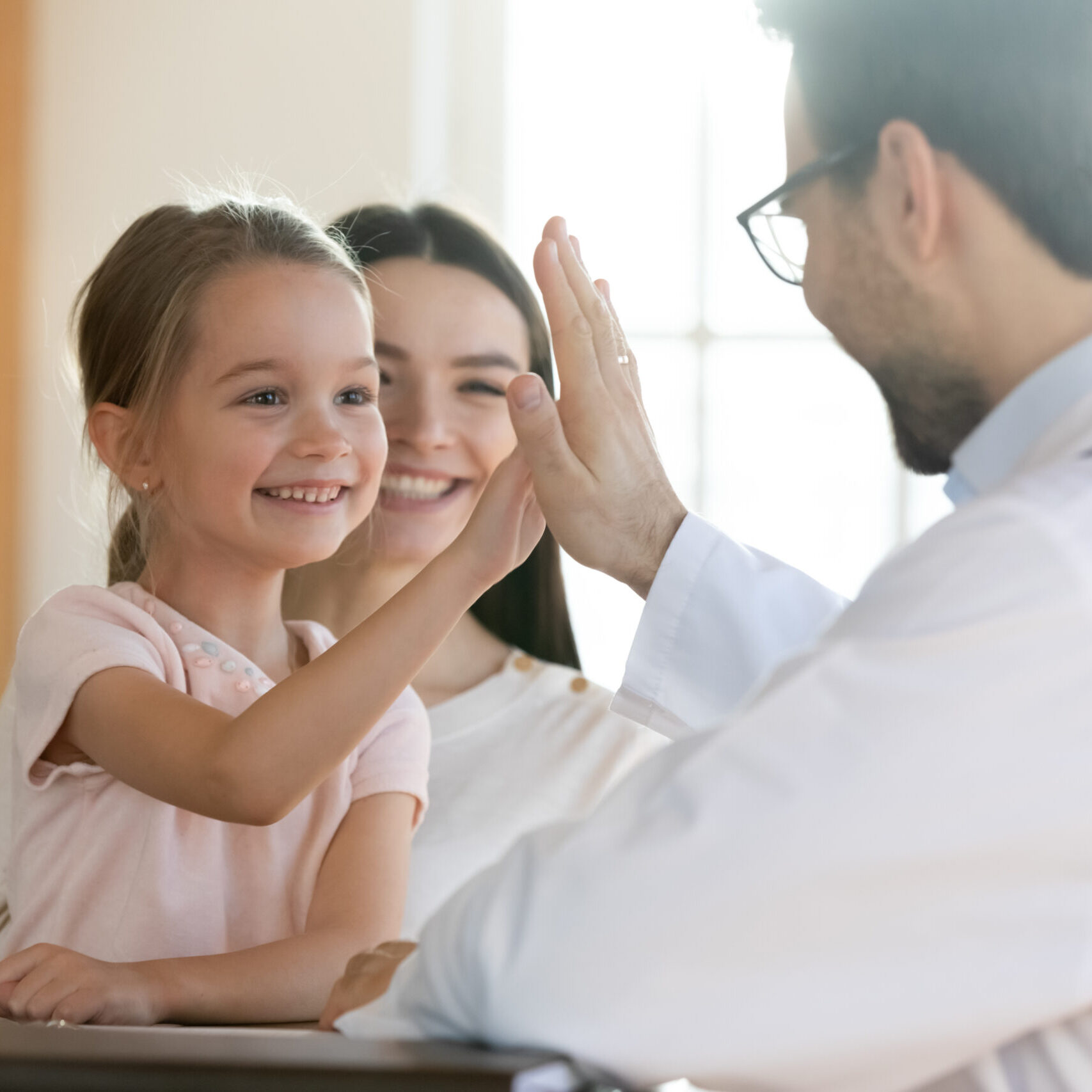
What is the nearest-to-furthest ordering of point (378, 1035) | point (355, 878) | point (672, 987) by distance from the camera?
1. point (672, 987)
2. point (378, 1035)
3. point (355, 878)

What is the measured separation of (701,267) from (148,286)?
8.46 ft

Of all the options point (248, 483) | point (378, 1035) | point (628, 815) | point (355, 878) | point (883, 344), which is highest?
point (883, 344)

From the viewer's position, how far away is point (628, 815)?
0.72 metres

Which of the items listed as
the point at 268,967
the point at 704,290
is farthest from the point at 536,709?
the point at 704,290

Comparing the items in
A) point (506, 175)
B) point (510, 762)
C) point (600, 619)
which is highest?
point (506, 175)

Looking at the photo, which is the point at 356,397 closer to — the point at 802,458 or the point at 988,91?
the point at 988,91

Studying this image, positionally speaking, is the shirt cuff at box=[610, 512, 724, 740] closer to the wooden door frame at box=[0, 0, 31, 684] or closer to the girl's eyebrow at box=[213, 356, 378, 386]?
the girl's eyebrow at box=[213, 356, 378, 386]

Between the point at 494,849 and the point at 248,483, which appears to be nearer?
the point at 248,483

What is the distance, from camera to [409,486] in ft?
6.88

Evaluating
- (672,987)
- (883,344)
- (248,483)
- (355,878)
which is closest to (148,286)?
(248,483)

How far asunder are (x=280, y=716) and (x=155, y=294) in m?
0.54

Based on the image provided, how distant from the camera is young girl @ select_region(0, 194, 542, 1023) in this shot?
43.6 inches

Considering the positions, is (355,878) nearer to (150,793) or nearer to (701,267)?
(150,793)

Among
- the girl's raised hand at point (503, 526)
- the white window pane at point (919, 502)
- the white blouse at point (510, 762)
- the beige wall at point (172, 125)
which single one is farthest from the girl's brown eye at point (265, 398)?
the white window pane at point (919, 502)
